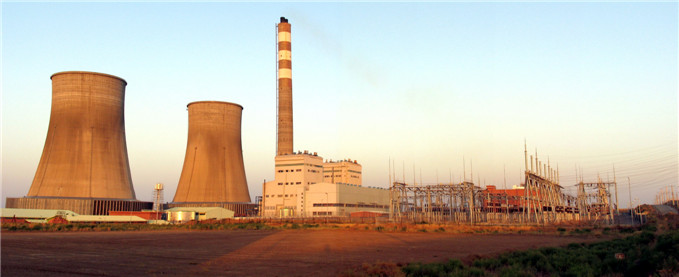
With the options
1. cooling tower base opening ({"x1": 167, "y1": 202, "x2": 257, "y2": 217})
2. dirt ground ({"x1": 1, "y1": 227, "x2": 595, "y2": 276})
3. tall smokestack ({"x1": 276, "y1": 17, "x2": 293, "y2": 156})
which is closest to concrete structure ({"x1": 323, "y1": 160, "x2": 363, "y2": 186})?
tall smokestack ({"x1": 276, "y1": 17, "x2": 293, "y2": 156})

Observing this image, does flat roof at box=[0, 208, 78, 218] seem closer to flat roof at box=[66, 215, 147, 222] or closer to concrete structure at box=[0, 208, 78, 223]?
concrete structure at box=[0, 208, 78, 223]

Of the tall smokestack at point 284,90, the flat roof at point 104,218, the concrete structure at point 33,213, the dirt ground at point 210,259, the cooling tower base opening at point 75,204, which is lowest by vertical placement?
the dirt ground at point 210,259

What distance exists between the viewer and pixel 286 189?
77875 mm

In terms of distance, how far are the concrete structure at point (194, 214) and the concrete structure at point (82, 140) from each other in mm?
9389

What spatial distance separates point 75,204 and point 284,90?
33.1 meters

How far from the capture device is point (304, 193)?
76.3 m

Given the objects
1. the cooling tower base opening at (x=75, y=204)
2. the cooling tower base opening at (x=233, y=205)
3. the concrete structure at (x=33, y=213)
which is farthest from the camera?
the cooling tower base opening at (x=233, y=205)

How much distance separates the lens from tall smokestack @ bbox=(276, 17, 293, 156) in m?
74.3

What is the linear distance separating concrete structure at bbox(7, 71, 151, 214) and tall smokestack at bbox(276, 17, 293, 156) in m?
27.8

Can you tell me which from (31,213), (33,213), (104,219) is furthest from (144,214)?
(31,213)

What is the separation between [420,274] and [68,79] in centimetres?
4595

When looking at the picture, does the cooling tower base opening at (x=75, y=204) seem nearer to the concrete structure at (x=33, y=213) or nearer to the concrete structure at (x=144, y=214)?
the concrete structure at (x=144, y=214)

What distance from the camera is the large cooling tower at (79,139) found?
155 ft

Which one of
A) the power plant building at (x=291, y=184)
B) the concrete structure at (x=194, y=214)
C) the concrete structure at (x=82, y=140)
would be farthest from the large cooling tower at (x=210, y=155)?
the power plant building at (x=291, y=184)
